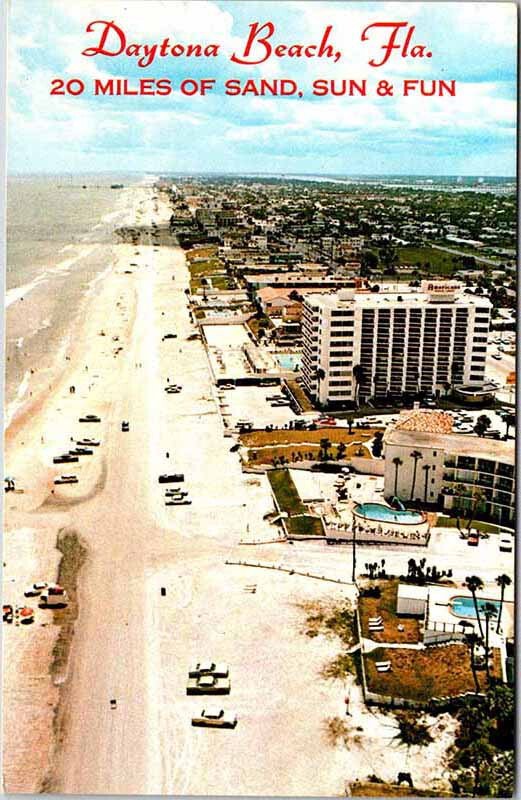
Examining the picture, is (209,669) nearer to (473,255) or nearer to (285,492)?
(285,492)

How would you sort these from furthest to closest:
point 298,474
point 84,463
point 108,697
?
point 298,474, point 84,463, point 108,697

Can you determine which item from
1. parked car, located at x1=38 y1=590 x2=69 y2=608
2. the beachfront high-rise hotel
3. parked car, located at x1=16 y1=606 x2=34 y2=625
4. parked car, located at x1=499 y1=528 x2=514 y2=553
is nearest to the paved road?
the beachfront high-rise hotel

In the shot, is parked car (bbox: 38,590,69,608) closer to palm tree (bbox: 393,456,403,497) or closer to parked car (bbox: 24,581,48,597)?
parked car (bbox: 24,581,48,597)

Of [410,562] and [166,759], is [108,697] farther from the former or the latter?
[410,562]

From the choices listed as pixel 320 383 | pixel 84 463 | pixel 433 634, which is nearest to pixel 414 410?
pixel 320 383

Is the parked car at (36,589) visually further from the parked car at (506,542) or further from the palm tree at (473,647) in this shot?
the parked car at (506,542)

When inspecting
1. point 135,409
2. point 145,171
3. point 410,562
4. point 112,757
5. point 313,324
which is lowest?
point 112,757

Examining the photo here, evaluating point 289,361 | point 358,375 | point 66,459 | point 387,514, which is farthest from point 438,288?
point 66,459
